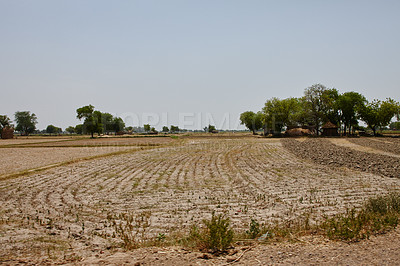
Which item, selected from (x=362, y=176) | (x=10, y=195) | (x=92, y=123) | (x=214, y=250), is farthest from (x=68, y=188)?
(x=92, y=123)

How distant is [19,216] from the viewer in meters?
8.39

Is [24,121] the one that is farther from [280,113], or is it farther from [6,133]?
[280,113]

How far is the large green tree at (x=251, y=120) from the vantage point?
119 m

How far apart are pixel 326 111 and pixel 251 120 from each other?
5372cm

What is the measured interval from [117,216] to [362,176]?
1264 centimetres

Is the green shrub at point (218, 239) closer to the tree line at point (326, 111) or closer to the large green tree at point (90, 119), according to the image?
the tree line at point (326, 111)

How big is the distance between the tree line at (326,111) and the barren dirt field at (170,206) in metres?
58.7

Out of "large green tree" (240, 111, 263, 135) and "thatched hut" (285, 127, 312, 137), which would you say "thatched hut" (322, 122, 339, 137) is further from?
"large green tree" (240, 111, 263, 135)

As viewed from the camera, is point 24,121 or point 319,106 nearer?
point 319,106

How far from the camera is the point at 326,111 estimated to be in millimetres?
73500

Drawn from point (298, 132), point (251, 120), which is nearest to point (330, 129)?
point (298, 132)

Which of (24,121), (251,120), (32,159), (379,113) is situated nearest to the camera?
(32,159)

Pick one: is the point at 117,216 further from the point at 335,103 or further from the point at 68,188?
the point at 335,103

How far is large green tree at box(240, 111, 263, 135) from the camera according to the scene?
118938mm
